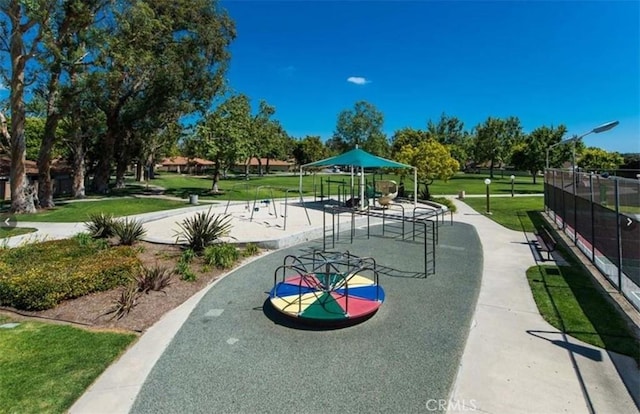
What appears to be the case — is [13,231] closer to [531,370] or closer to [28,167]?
[531,370]

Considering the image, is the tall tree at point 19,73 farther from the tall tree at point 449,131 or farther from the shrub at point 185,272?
the tall tree at point 449,131

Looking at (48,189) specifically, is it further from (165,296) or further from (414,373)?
(414,373)

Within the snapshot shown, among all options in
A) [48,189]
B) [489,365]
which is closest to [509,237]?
[489,365]

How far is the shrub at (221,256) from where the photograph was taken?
859 cm

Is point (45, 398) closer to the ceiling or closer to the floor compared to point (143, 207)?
closer to the floor

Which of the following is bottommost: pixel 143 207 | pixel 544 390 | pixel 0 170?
pixel 544 390

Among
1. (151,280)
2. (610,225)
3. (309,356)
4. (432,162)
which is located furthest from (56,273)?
(432,162)

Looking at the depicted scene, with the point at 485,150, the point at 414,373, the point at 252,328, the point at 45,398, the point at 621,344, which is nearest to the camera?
the point at 45,398

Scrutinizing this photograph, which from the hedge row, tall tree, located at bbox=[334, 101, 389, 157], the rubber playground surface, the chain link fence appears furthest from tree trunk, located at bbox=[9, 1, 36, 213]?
tall tree, located at bbox=[334, 101, 389, 157]

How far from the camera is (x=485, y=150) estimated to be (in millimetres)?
59188

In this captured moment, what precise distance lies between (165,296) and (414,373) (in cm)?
465

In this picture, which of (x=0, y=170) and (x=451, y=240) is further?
(x=0, y=170)

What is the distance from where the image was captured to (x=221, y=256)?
28.6ft

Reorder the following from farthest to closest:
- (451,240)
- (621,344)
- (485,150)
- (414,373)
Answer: (485,150) < (451,240) < (621,344) < (414,373)
